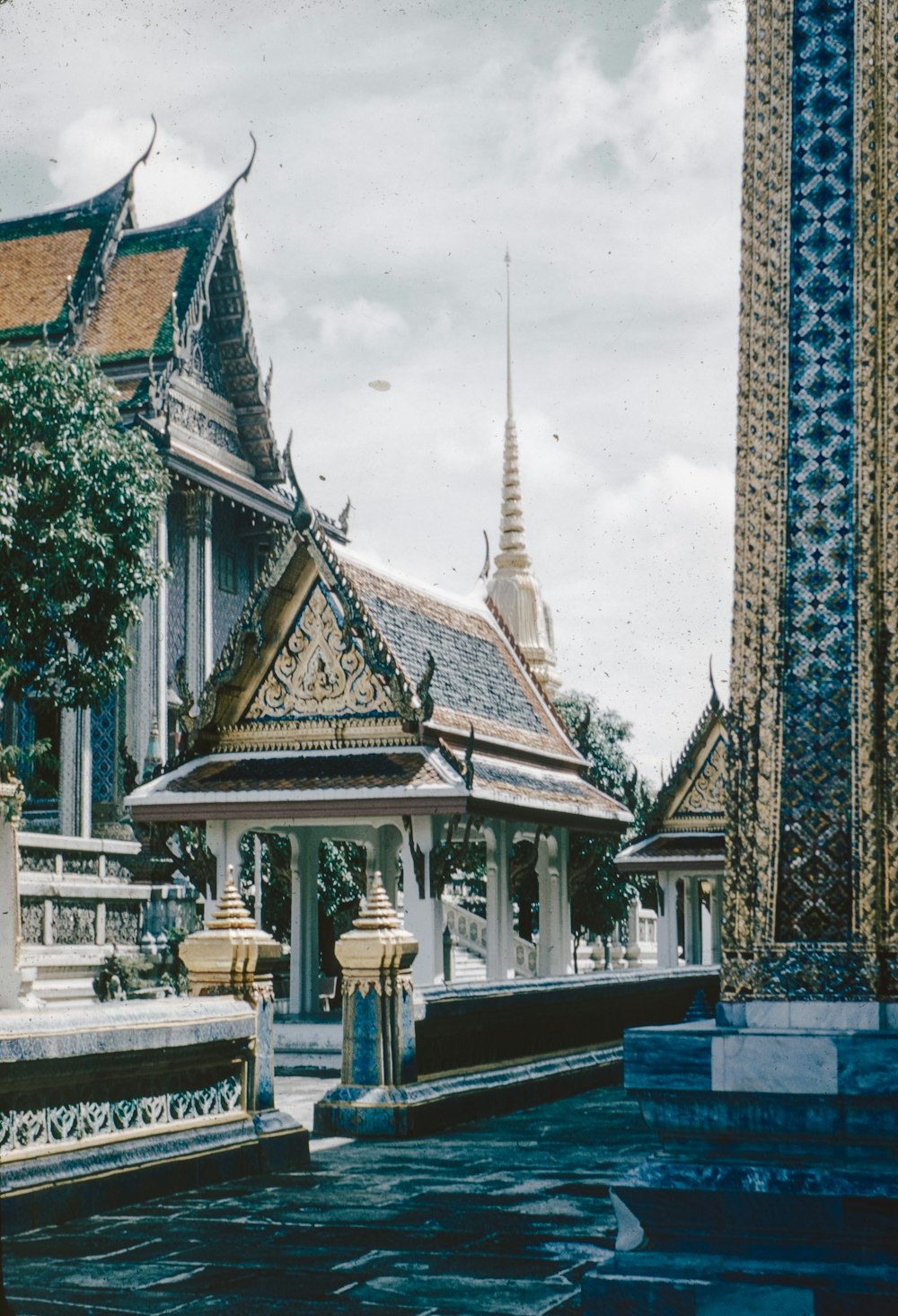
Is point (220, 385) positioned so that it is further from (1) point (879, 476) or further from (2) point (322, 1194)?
(1) point (879, 476)

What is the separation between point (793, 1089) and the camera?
14.1 ft

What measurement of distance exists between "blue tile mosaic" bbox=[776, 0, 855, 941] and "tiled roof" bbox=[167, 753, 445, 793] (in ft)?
30.4

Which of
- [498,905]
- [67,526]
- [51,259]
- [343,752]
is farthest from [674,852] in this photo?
[51,259]

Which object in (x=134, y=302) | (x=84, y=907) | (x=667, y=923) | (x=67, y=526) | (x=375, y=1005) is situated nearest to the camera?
(x=375, y=1005)

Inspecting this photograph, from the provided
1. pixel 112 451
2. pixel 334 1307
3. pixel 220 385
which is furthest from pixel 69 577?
pixel 334 1307

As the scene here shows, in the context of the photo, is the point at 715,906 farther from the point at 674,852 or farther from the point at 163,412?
the point at 163,412

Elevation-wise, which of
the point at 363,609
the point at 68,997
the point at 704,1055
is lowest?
the point at 68,997

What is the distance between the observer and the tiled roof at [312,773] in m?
14.1

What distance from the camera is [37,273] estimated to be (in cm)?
3331

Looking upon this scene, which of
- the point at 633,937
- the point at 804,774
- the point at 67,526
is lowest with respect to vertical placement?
the point at 633,937

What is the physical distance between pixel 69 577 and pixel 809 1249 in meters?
18.6

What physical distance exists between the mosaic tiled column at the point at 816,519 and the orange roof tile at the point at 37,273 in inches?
1134

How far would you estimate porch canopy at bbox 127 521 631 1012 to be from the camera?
14.2m

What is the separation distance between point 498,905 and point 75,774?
15.4 metres
